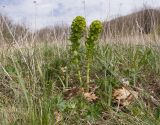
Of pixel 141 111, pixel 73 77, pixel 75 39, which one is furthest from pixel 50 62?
pixel 141 111

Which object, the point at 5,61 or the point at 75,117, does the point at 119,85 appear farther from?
the point at 5,61

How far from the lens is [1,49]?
4414mm

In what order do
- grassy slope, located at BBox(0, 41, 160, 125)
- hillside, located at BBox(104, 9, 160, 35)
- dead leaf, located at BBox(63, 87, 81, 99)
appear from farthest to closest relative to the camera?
hillside, located at BBox(104, 9, 160, 35) → dead leaf, located at BBox(63, 87, 81, 99) → grassy slope, located at BBox(0, 41, 160, 125)

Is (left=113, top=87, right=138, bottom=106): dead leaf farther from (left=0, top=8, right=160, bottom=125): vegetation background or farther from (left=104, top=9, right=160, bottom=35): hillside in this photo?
(left=104, top=9, right=160, bottom=35): hillside

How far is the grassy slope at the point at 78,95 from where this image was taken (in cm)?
227

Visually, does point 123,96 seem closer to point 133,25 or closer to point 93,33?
point 93,33

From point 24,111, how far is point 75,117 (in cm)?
40

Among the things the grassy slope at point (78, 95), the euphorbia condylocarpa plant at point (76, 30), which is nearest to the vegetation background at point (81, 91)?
the grassy slope at point (78, 95)

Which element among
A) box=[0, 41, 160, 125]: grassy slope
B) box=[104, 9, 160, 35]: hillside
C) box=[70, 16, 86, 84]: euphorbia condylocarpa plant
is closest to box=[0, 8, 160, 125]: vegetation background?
box=[0, 41, 160, 125]: grassy slope

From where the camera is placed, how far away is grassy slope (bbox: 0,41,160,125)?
7.45 ft

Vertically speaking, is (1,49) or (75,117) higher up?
(1,49)

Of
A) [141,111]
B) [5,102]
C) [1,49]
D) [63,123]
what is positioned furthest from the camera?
[1,49]

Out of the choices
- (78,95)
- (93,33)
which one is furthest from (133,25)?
(78,95)

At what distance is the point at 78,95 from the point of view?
2816mm
